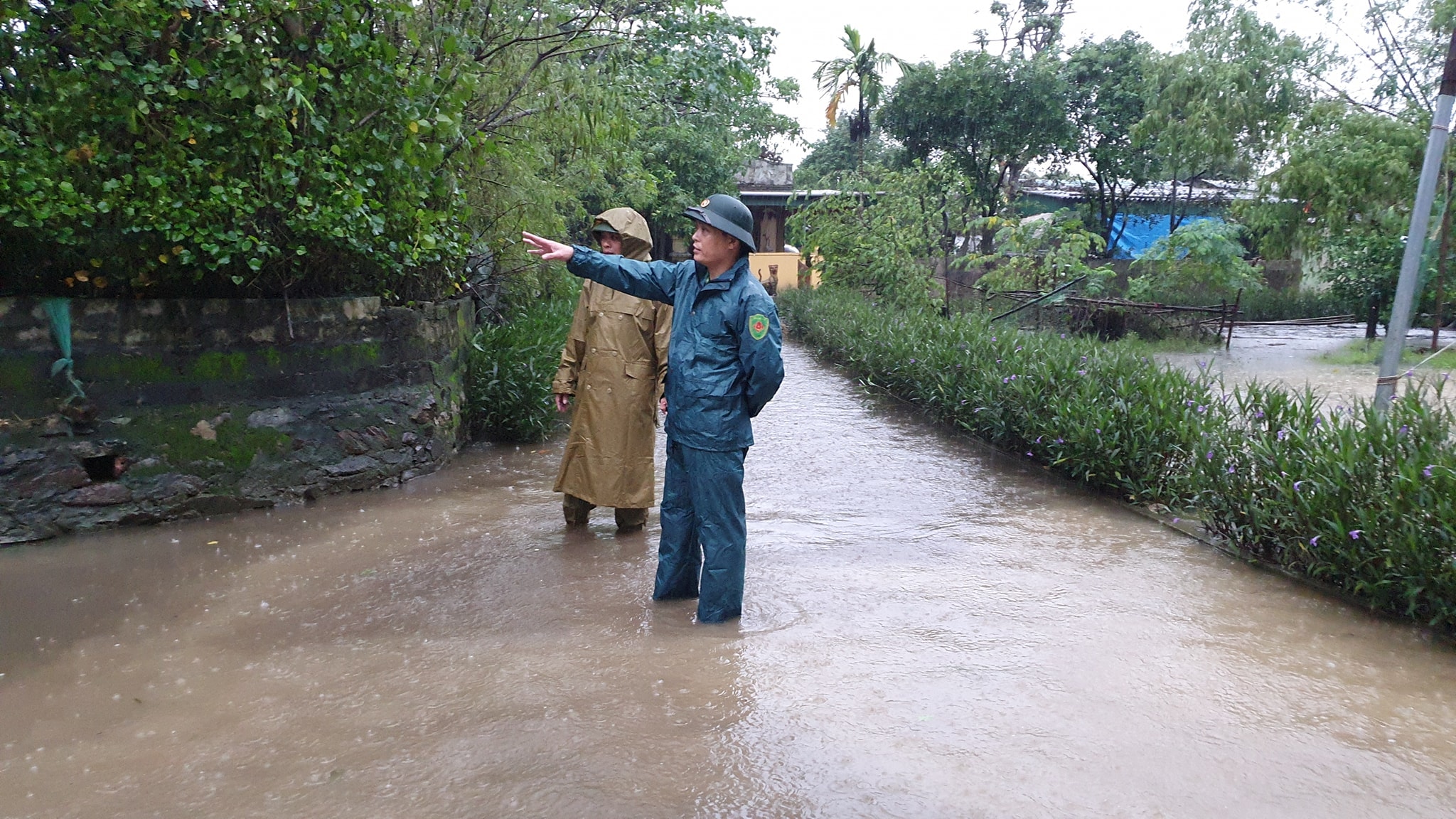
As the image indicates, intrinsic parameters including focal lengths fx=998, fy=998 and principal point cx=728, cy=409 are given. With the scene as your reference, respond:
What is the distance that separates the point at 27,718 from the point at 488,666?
1489 millimetres

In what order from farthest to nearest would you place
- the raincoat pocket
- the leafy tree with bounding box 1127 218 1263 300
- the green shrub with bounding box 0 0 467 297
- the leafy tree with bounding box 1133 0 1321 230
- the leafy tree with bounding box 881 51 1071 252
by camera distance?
the leafy tree with bounding box 881 51 1071 252, the leafy tree with bounding box 1127 218 1263 300, the leafy tree with bounding box 1133 0 1321 230, the raincoat pocket, the green shrub with bounding box 0 0 467 297

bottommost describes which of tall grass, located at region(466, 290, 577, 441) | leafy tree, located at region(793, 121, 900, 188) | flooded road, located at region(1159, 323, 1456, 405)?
flooded road, located at region(1159, 323, 1456, 405)

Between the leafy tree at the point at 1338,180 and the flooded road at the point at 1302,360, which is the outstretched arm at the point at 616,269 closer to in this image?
the flooded road at the point at 1302,360

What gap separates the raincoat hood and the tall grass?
2.69 m

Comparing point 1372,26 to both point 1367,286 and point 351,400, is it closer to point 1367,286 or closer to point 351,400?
point 1367,286

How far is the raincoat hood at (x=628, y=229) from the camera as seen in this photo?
5.57 m

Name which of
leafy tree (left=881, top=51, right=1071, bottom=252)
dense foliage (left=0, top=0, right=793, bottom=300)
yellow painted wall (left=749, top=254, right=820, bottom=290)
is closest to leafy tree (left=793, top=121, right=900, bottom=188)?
yellow painted wall (left=749, top=254, right=820, bottom=290)

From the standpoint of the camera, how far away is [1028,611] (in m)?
4.48

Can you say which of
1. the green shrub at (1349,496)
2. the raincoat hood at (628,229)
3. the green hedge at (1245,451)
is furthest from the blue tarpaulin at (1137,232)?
the raincoat hood at (628,229)

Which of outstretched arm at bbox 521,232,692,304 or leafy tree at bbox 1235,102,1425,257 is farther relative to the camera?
leafy tree at bbox 1235,102,1425,257

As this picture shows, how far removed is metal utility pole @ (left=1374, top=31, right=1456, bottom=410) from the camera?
5.54m

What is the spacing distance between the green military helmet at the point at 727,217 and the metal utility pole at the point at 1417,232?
3.92 meters

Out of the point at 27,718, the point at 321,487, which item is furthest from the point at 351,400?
the point at 27,718

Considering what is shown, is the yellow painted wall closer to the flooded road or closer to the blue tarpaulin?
the blue tarpaulin
